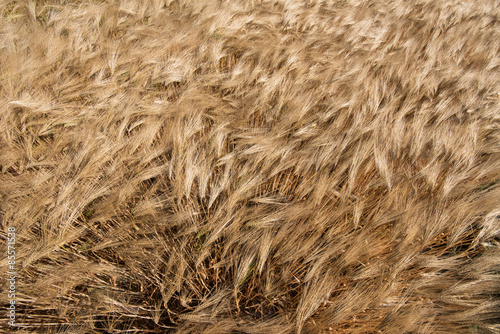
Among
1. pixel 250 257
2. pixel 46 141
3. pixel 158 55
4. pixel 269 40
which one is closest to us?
pixel 250 257

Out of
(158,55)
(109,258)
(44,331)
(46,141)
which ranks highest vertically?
(158,55)

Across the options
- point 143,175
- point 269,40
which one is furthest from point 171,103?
point 269,40

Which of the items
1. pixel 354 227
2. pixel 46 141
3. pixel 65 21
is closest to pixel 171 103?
pixel 46 141

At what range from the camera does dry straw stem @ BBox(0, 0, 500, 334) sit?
0.87m

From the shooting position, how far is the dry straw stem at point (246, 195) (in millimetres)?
870

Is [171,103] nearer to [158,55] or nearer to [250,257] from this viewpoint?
[158,55]

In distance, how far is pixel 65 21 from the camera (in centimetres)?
170

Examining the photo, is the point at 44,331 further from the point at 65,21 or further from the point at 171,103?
the point at 65,21

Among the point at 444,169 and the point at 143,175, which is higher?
the point at 444,169

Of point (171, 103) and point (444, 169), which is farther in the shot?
point (171, 103)

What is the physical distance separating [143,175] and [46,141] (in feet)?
1.56

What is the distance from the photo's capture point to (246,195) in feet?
3.16

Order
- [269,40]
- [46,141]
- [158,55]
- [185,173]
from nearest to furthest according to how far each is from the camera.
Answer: [185,173], [46,141], [158,55], [269,40]

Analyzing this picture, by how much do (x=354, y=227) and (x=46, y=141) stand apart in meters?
1.16
